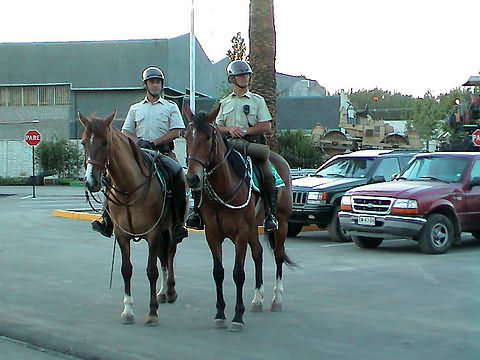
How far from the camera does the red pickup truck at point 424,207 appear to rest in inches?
558

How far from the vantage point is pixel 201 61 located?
2377 inches

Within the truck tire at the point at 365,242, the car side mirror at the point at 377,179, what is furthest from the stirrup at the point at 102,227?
the car side mirror at the point at 377,179

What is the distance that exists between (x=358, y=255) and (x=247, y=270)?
2.90 metres

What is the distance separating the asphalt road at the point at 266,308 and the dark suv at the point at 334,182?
3.60ft

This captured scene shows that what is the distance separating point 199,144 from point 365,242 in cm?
827

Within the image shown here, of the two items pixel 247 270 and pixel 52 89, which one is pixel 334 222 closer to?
pixel 247 270

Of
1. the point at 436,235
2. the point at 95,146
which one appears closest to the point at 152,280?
the point at 95,146

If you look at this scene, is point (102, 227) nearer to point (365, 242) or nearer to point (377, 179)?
point (365, 242)

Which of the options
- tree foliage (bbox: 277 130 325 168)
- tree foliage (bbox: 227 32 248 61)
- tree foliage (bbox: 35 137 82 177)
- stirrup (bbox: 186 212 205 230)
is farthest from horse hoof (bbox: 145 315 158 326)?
tree foliage (bbox: 35 137 82 177)

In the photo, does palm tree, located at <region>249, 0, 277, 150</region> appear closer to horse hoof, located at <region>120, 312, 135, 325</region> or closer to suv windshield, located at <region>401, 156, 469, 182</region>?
suv windshield, located at <region>401, 156, 469, 182</region>

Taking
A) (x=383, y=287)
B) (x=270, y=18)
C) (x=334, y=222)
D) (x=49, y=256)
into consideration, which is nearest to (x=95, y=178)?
(x=383, y=287)

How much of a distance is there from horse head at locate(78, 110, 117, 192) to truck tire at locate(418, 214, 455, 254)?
7.91m

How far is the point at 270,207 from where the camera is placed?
919 centimetres

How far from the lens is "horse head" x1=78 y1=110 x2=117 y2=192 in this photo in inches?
301
